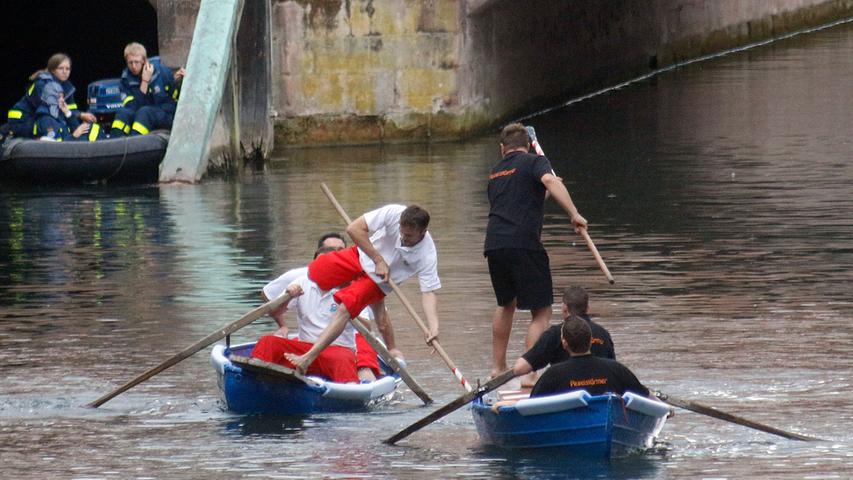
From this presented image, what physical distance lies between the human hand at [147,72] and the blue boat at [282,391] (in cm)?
1339

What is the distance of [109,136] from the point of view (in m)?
24.9

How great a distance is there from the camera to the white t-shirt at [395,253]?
1205 centimetres

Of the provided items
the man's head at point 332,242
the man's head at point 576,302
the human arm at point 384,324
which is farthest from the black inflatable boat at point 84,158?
the man's head at point 576,302

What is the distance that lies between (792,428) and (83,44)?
104 feet

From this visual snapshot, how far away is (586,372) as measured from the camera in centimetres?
1020

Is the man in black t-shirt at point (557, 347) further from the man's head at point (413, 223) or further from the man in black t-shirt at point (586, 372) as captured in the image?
the man's head at point (413, 223)

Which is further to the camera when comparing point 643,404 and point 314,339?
point 314,339

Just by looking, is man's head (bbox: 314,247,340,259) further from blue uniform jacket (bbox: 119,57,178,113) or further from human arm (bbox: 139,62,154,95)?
blue uniform jacket (bbox: 119,57,178,113)

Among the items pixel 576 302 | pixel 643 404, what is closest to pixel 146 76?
pixel 576 302

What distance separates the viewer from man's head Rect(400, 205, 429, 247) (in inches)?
463

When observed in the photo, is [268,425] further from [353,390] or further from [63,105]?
[63,105]

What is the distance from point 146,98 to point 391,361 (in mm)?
13789

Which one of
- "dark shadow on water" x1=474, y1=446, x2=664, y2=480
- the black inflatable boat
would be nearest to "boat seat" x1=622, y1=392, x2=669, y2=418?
"dark shadow on water" x1=474, y1=446, x2=664, y2=480

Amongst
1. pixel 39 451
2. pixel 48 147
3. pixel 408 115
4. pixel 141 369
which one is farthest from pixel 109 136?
pixel 39 451
